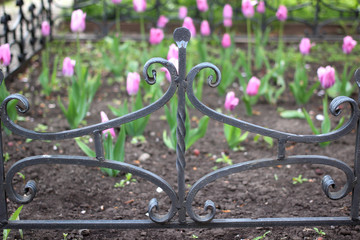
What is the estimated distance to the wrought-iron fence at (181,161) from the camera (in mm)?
1676

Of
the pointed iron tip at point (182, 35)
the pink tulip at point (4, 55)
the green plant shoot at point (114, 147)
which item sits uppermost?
the pink tulip at point (4, 55)

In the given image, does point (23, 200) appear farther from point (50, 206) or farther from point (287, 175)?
point (287, 175)

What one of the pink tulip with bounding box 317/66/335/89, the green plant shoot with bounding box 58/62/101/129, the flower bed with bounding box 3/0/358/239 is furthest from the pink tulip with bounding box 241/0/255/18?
the green plant shoot with bounding box 58/62/101/129

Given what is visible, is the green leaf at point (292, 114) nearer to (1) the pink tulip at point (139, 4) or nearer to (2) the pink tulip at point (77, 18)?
(1) the pink tulip at point (139, 4)

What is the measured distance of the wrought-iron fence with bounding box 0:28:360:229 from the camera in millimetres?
1676

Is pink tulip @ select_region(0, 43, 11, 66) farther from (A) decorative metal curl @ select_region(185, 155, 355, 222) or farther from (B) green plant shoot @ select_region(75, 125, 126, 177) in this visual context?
(A) decorative metal curl @ select_region(185, 155, 355, 222)

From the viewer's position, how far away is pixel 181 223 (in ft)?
6.05

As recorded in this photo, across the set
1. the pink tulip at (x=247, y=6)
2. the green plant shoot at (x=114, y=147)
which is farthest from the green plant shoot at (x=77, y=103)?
the pink tulip at (x=247, y=6)

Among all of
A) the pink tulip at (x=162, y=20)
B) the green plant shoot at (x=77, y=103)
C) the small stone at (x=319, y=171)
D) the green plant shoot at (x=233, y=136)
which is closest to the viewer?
the small stone at (x=319, y=171)

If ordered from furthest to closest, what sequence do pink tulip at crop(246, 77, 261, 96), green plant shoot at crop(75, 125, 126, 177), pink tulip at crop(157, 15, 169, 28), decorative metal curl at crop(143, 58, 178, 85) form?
pink tulip at crop(157, 15, 169, 28), pink tulip at crop(246, 77, 261, 96), green plant shoot at crop(75, 125, 126, 177), decorative metal curl at crop(143, 58, 178, 85)

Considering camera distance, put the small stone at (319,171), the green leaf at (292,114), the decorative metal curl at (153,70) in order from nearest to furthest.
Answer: the decorative metal curl at (153,70), the small stone at (319,171), the green leaf at (292,114)

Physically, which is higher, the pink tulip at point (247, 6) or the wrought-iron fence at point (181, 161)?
the pink tulip at point (247, 6)

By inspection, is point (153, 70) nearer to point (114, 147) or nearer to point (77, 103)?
point (114, 147)

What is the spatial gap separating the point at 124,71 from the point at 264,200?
6.63 feet
